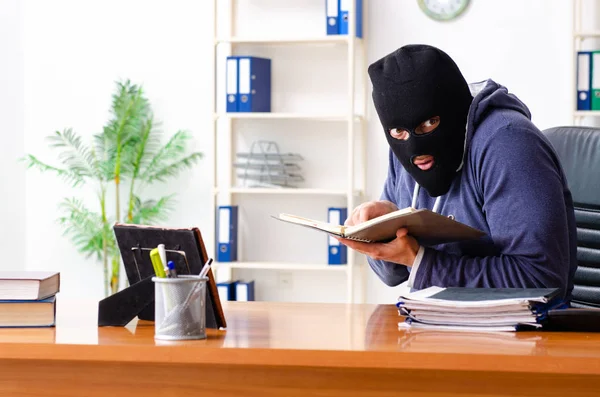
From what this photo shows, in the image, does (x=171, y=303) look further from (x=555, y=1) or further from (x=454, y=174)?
(x=555, y=1)

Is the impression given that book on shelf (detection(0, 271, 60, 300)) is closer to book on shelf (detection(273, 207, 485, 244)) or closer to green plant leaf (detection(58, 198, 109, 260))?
book on shelf (detection(273, 207, 485, 244))

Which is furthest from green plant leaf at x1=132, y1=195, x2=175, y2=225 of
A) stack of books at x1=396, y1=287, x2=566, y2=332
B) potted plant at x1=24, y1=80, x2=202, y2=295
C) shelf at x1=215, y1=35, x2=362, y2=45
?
stack of books at x1=396, y1=287, x2=566, y2=332

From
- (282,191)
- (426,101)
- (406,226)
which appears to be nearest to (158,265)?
(406,226)

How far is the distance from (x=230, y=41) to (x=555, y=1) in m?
1.65

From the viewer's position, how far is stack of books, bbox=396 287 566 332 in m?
1.52

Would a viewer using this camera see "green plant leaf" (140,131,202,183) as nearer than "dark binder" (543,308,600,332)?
No

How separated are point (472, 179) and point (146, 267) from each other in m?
0.77

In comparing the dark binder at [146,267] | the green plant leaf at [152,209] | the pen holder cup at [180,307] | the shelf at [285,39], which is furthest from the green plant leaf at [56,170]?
the pen holder cup at [180,307]

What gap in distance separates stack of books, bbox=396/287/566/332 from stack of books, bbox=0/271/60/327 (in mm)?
659

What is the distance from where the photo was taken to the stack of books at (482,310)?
1.52 metres

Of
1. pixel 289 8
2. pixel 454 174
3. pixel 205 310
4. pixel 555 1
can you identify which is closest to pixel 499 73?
pixel 555 1

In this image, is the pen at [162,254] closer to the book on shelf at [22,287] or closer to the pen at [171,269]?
the pen at [171,269]

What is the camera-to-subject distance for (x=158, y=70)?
15.7ft

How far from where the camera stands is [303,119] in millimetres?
4664
